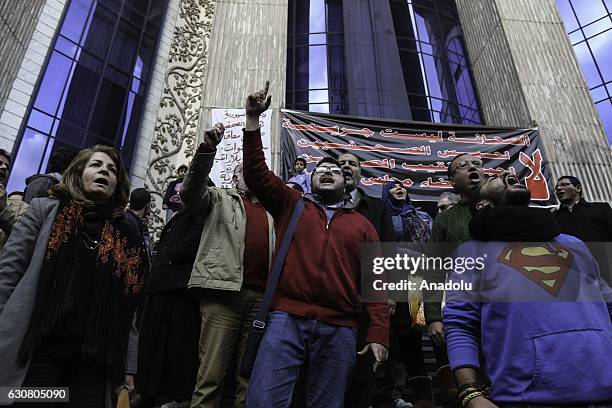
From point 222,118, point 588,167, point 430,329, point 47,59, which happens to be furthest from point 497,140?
point 47,59

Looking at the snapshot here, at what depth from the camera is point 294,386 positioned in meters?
1.86

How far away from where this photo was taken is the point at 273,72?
26.1ft

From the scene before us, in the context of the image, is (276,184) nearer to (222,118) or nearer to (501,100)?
(222,118)

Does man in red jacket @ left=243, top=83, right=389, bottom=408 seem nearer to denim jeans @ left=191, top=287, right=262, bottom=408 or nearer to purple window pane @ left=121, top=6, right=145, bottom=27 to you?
denim jeans @ left=191, top=287, right=262, bottom=408

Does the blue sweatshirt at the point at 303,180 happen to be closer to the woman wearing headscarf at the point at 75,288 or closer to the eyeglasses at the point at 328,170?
the eyeglasses at the point at 328,170

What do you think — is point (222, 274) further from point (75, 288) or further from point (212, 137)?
point (75, 288)

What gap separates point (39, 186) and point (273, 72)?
5.46m

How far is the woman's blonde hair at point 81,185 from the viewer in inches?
68.6

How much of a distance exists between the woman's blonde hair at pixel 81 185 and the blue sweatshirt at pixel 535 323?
139 cm

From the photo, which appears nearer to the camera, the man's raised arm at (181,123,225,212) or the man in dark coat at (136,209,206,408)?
the man's raised arm at (181,123,225,212)

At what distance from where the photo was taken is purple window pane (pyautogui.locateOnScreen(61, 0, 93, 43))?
26.4 ft

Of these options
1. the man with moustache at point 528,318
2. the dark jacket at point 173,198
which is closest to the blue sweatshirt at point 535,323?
the man with moustache at point 528,318

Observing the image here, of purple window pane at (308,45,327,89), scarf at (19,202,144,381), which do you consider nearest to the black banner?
purple window pane at (308,45,327,89)

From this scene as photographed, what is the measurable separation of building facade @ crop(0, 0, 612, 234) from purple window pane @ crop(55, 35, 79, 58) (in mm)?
19
